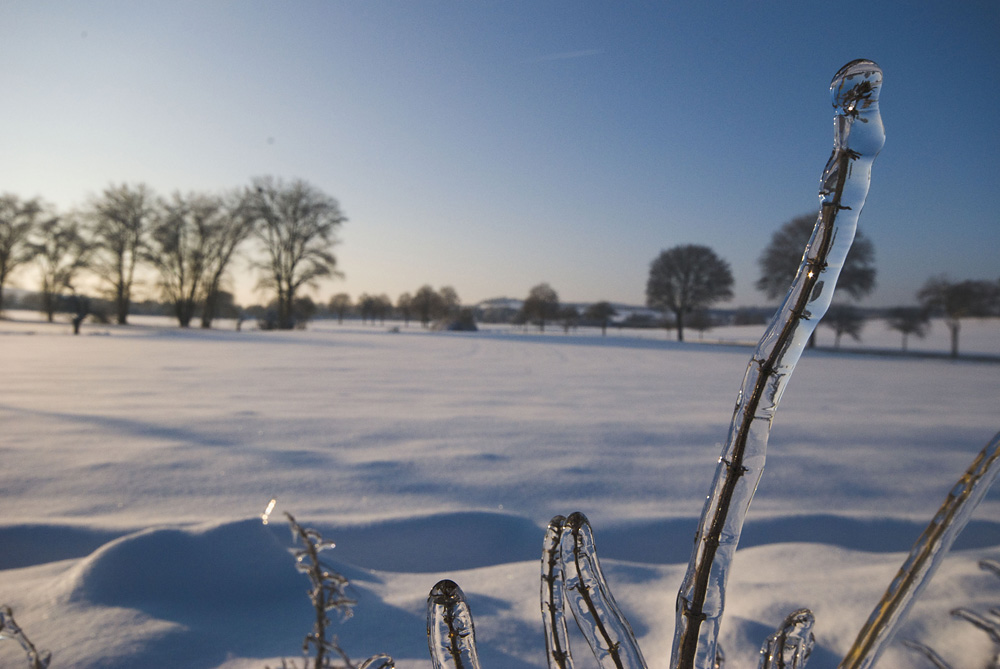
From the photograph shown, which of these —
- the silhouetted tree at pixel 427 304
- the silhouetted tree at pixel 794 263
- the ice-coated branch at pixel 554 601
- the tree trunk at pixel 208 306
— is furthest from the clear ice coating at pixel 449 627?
the silhouetted tree at pixel 427 304

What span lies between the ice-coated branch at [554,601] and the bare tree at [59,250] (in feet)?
107

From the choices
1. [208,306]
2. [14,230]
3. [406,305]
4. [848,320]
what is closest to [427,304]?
[406,305]

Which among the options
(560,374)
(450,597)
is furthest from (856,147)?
(560,374)

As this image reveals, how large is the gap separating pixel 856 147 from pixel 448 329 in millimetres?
31717

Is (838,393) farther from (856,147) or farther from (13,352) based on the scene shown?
(13,352)

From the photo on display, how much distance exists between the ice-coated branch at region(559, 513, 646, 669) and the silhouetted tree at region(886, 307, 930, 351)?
117ft

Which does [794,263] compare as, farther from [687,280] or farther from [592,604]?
[592,604]

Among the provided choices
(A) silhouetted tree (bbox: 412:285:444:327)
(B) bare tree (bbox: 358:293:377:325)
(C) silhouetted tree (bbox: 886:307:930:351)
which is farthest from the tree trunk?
(C) silhouetted tree (bbox: 886:307:930:351)

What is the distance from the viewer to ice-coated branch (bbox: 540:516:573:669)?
0.48 metres

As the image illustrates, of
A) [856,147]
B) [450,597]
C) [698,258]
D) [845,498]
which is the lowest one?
[845,498]

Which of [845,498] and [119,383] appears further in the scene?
[119,383]

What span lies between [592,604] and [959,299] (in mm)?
31353

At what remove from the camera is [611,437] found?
3594mm

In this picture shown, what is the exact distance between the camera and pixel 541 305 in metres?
45.9
